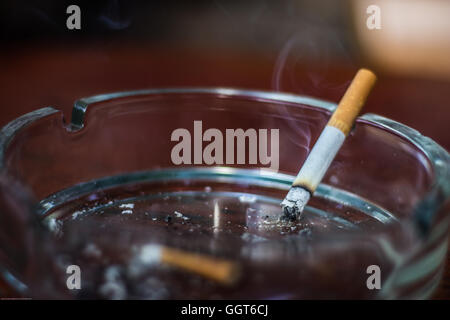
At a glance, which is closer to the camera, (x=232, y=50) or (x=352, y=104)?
(x=352, y=104)

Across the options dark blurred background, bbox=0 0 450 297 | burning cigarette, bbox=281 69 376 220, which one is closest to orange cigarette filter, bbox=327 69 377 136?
burning cigarette, bbox=281 69 376 220

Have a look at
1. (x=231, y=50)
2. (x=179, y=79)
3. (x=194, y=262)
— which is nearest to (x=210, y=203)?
(x=194, y=262)

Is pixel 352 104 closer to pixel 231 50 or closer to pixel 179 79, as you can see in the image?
pixel 179 79

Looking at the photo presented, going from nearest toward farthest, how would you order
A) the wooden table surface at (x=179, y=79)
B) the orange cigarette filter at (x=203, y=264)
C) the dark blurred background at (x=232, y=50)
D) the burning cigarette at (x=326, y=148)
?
the orange cigarette filter at (x=203, y=264) < the burning cigarette at (x=326, y=148) < the wooden table surface at (x=179, y=79) < the dark blurred background at (x=232, y=50)

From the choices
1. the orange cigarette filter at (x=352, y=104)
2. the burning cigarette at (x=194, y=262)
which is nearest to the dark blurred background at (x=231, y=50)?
the orange cigarette filter at (x=352, y=104)

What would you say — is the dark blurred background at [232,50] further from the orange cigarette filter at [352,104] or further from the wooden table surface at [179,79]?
the orange cigarette filter at [352,104]

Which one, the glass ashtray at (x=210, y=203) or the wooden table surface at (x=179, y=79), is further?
the wooden table surface at (x=179, y=79)

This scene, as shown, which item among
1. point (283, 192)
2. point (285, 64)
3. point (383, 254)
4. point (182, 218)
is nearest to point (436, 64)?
point (285, 64)
